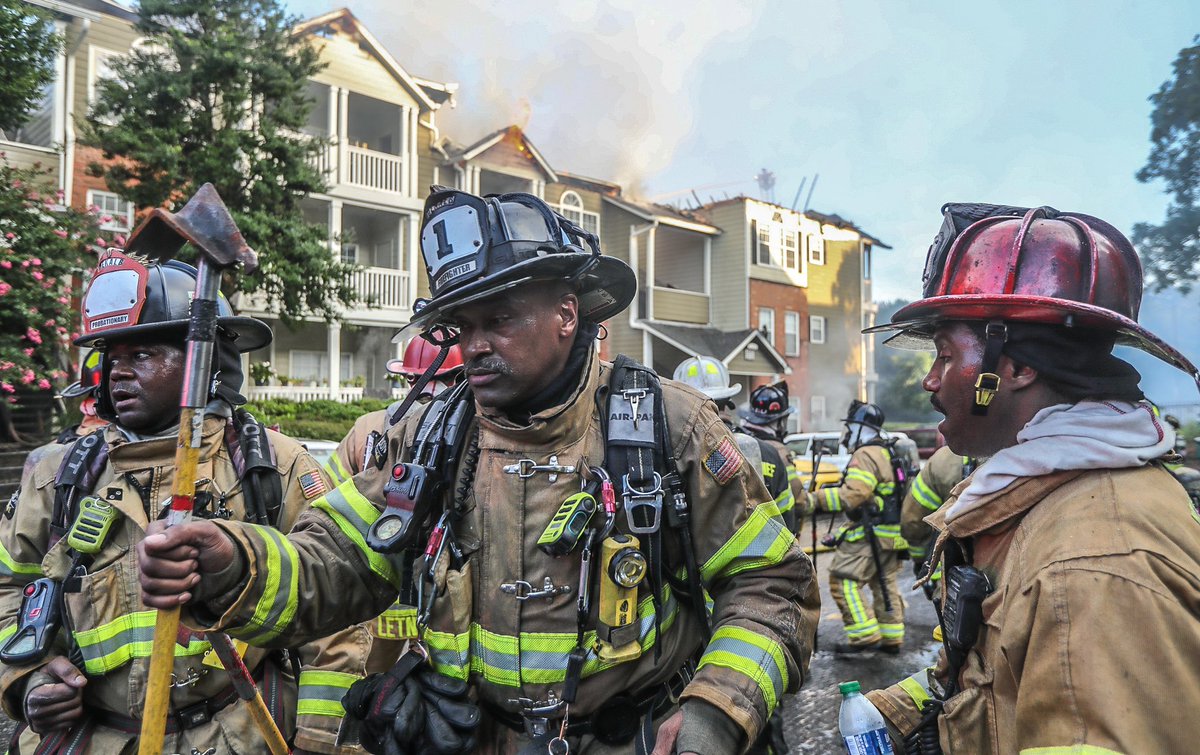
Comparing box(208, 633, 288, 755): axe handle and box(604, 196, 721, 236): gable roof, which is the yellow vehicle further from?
box(208, 633, 288, 755): axe handle

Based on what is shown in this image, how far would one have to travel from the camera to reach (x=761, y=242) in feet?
85.0

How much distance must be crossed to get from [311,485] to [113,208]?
619 inches

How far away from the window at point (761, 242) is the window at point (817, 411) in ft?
18.3

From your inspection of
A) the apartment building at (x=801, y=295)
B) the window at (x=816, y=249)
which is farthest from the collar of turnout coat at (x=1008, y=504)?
the window at (x=816, y=249)

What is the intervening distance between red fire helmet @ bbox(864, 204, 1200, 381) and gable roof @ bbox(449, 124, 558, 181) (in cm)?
1869

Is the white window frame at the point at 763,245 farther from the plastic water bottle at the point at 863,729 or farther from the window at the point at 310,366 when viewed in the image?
the plastic water bottle at the point at 863,729

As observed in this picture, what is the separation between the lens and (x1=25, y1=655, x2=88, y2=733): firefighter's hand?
244 centimetres

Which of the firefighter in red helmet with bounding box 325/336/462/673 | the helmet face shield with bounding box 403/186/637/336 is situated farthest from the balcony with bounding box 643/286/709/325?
the helmet face shield with bounding box 403/186/637/336

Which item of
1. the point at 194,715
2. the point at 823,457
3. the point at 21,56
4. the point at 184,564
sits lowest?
the point at 823,457

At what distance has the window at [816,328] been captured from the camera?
28125mm

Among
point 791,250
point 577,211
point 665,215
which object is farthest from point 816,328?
point 577,211

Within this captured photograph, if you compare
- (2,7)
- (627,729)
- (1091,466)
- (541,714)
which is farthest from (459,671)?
(2,7)

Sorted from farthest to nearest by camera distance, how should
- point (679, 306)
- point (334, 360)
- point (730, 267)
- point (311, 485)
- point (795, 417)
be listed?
1. point (795, 417)
2. point (730, 267)
3. point (679, 306)
4. point (334, 360)
5. point (311, 485)

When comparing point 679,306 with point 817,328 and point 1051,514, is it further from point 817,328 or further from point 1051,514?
point 1051,514
